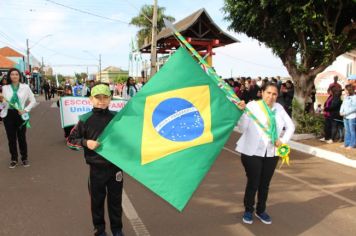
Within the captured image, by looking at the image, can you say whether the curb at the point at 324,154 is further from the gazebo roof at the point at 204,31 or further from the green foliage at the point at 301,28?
the gazebo roof at the point at 204,31

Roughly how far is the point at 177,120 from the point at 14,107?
4.46 m

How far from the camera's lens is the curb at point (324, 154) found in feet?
26.2

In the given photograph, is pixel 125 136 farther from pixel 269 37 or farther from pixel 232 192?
pixel 269 37

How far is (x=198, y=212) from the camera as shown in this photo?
15.8 ft

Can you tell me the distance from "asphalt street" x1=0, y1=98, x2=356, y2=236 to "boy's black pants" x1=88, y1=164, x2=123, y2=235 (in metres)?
0.47

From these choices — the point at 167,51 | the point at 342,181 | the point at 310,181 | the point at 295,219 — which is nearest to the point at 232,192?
the point at 295,219

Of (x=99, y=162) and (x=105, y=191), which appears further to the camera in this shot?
(x=105, y=191)

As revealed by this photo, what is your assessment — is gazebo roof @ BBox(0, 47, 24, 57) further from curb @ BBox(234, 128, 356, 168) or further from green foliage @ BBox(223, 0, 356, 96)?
curb @ BBox(234, 128, 356, 168)

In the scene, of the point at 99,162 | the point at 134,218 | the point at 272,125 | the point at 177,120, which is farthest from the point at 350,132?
the point at 99,162

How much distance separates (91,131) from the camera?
360 cm

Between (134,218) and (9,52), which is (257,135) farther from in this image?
(9,52)

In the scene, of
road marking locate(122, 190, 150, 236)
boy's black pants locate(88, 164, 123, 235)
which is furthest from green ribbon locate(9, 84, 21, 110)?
boy's black pants locate(88, 164, 123, 235)

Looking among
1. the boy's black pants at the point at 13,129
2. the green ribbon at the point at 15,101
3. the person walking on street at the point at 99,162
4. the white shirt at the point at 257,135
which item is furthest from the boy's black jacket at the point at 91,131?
the boy's black pants at the point at 13,129

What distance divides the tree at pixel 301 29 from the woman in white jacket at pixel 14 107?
6.31m
